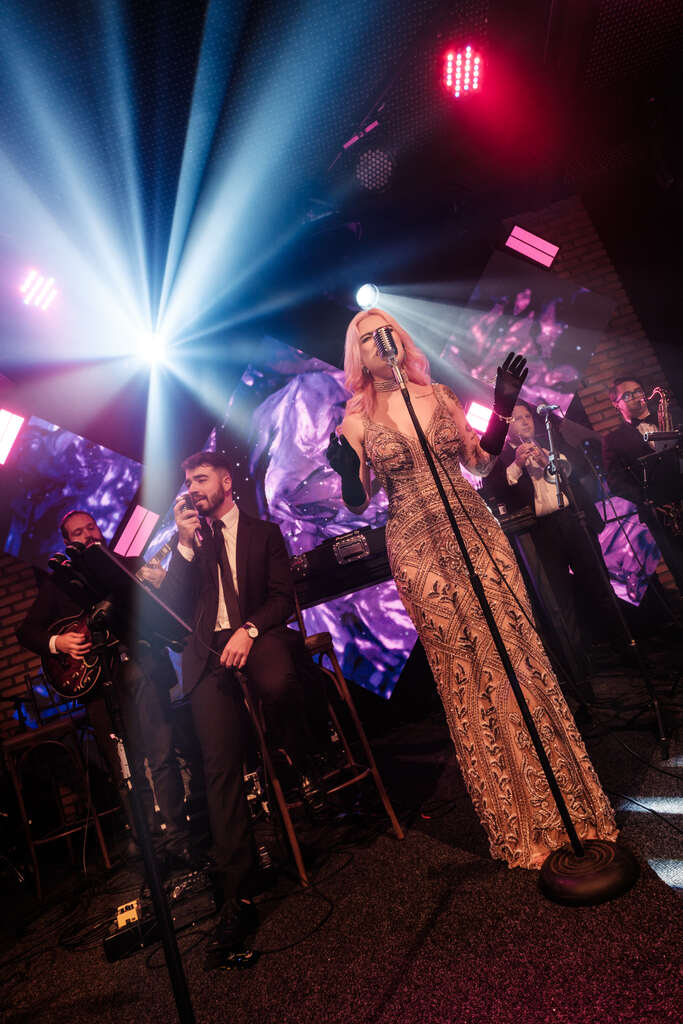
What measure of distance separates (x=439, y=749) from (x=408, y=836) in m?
1.28

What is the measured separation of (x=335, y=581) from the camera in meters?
4.06

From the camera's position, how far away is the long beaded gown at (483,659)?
2.05 metres

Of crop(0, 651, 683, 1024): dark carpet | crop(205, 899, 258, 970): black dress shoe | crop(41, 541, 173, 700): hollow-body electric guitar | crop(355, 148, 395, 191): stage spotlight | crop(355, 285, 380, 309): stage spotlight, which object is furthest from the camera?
crop(355, 285, 380, 309): stage spotlight

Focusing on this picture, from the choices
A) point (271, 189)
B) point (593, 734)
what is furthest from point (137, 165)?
point (593, 734)

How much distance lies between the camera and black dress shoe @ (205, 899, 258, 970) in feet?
6.57

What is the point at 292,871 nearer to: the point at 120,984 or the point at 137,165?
the point at 120,984

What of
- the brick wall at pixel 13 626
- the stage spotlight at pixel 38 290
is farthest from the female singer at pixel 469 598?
the brick wall at pixel 13 626

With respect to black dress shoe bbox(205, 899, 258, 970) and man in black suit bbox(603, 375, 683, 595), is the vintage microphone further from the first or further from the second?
man in black suit bbox(603, 375, 683, 595)

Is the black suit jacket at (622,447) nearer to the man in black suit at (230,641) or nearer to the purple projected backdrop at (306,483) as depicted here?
the purple projected backdrop at (306,483)

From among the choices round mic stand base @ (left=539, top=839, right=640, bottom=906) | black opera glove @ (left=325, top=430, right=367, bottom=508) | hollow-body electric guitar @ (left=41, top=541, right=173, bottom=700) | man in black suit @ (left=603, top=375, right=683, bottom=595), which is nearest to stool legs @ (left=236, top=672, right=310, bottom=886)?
black opera glove @ (left=325, top=430, right=367, bottom=508)

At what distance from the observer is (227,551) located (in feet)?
9.44

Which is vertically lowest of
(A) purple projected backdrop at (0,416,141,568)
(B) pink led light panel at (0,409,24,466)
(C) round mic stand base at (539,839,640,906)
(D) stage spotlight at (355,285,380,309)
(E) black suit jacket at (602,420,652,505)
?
(C) round mic stand base at (539,839,640,906)

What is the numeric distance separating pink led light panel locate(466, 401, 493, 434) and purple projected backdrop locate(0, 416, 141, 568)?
321cm

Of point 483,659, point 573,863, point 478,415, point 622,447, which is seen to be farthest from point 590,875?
point 478,415
